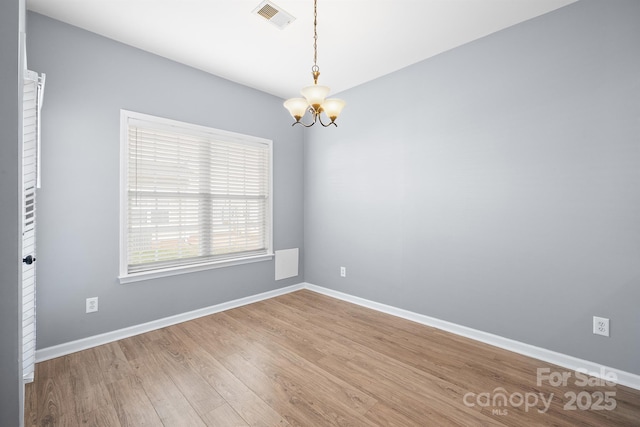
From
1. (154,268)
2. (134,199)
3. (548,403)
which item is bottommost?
(548,403)

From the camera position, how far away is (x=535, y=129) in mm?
2373

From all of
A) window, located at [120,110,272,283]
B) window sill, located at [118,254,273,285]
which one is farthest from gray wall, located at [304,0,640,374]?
window sill, located at [118,254,273,285]

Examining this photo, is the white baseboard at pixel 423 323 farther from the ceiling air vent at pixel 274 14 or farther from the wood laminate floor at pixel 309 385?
the ceiling air vent at pixel 274 14

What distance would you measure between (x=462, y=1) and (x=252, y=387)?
319 cm

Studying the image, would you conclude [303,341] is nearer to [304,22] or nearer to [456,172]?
[456,172]

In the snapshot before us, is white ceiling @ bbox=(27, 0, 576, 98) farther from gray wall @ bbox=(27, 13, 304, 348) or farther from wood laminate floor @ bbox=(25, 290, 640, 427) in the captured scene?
wood laminate floor @ bbox=(25, 290, 640, 427)

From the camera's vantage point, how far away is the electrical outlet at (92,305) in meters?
2.51

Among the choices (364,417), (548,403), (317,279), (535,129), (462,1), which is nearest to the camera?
(364,417)

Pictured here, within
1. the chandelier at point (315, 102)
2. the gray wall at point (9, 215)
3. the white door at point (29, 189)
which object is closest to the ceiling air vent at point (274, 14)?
the chandelier at point (315, 102)

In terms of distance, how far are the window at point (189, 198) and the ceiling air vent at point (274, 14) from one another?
1380 millimetres

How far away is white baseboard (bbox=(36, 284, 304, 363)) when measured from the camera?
233 centimetres

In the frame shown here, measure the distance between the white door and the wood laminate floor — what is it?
35cm

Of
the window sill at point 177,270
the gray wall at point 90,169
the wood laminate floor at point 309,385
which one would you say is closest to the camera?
the wood laminate floor at point 309,385

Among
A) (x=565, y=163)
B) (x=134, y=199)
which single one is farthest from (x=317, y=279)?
(x=565, y=163)
